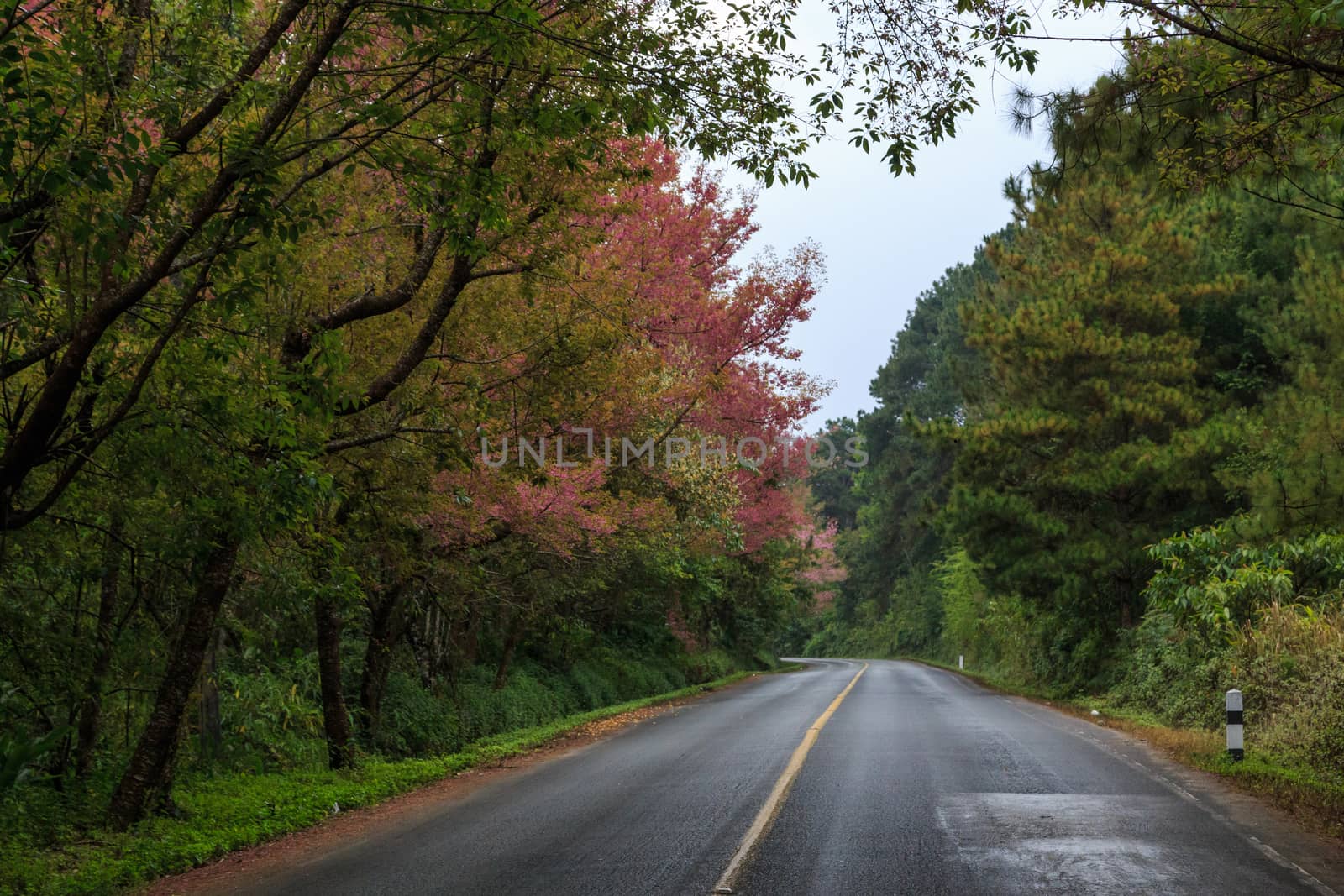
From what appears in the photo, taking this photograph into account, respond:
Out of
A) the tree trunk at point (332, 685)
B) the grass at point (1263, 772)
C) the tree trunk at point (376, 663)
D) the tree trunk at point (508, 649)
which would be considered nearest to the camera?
the grass at point (1263, 772)

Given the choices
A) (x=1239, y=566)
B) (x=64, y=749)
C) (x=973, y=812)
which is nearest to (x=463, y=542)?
(x=64, y=749)

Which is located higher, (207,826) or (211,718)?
(211,718)

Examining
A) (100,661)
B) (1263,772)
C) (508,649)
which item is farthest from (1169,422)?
(100,661)

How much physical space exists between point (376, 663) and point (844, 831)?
29.8 ft

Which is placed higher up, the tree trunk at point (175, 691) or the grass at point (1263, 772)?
the tree trunk at point (175, 691)

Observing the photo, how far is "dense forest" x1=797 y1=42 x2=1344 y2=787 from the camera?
941 centimetres

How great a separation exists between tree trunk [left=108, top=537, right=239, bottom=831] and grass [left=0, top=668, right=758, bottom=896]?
0.34 meters

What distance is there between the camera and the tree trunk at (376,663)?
49.9 ft

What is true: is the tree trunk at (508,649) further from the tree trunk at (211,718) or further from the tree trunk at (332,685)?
the tree trunk at (211,718)

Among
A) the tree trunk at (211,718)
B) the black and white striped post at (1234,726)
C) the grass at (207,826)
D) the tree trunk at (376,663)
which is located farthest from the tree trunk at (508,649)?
the black and white striped post at (1234,726)

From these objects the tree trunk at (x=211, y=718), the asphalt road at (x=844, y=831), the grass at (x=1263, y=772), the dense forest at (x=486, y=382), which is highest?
the dense forest at (x=486, y=382)

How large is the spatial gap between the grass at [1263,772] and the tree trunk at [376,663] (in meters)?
10.4

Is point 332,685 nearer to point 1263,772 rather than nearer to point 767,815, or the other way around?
point 767,815

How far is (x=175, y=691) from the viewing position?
970 cm
